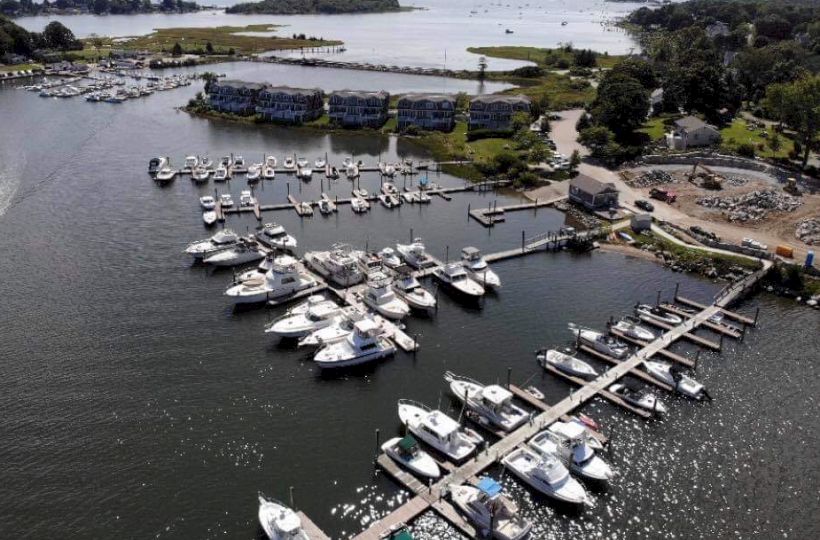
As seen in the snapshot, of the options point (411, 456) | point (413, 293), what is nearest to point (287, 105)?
point (413, 293)

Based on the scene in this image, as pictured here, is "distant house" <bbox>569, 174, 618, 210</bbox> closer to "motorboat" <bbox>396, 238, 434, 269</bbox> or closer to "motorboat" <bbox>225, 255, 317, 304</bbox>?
"motorboat" <bbox>396, 238, 434, 269</bbox>

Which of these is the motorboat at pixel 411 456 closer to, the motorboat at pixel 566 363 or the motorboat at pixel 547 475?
the motorboat at pixel 547 475

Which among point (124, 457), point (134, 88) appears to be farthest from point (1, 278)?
point (134, 88)

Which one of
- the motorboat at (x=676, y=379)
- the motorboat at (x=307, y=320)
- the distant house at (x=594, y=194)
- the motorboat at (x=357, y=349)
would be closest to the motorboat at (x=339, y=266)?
the motorboat at (x=307, y=320)

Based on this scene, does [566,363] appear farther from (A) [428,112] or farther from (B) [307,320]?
(A) [428,112]

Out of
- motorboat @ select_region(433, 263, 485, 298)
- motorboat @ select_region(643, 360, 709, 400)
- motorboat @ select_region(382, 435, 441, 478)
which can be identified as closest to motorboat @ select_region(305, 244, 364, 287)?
motorboat @ select_region(433, 263, 485, 298)

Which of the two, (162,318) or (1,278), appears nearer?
(162,318)

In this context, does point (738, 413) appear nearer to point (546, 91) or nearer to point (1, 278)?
point (1, 278)
